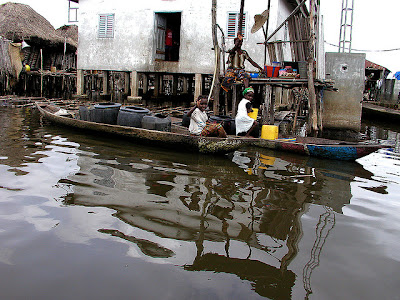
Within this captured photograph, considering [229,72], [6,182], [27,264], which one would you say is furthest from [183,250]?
[229,72]

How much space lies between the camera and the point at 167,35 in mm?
17000

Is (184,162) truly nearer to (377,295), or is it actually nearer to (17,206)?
(17,206)

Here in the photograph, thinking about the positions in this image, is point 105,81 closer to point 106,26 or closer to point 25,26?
point 106,26

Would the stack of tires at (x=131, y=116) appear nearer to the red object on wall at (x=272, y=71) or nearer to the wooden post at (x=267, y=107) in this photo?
the wooden post at (x=267, y=107)

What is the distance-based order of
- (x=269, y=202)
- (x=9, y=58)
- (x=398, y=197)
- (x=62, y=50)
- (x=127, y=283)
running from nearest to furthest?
(x=127, y=283) → (x=269, y=202) → (x=398, y=197) → (x=9, y=58) → (x=62, y=50)

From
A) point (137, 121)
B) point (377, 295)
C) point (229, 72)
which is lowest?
point (377, 295)

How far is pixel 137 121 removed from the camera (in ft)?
25.8

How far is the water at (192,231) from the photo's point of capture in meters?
2.50

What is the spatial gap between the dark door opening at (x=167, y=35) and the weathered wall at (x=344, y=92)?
7.93m

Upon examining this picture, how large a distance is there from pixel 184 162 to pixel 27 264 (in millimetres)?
3652

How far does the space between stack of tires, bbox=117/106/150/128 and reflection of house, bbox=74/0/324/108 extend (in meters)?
7.04

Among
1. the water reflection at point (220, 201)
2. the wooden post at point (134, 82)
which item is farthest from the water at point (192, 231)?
the wooden post at point (134, 82)

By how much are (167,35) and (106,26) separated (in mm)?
2822

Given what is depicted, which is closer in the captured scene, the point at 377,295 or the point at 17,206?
the point at 377,295
